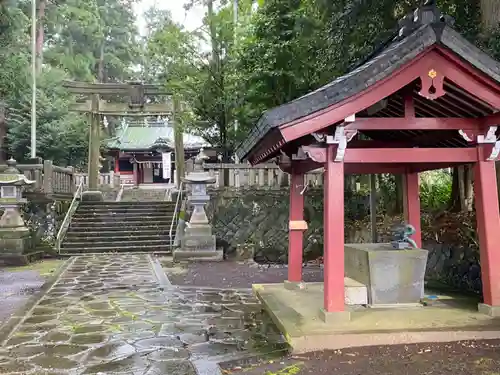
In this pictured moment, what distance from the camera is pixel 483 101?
17.2 feet

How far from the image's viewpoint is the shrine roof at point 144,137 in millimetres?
33250

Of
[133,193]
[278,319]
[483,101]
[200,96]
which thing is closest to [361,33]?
[483,101]

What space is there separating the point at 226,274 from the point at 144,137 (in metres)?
26.8

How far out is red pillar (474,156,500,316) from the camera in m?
5.51

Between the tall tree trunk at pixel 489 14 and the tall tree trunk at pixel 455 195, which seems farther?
the tall tree trunk at pixel 455 195

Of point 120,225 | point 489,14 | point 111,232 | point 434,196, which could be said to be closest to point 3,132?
point 120,225

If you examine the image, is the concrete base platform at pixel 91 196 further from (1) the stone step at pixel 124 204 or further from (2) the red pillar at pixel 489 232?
(2) the red pillar at pixel 489 232

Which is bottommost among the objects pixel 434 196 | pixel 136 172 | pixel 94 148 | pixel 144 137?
pixel 434 196

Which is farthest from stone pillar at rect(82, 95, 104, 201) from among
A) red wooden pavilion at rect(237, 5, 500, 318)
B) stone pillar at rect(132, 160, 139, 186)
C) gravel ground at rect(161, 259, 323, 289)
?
red wooden pavilion at rect(237, 5, 500, 318)

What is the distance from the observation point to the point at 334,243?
5.32 m

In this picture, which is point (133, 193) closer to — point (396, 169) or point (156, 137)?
point (156, 137)

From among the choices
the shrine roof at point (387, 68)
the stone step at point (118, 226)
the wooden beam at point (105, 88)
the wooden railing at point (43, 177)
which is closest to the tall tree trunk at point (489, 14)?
the shrine roof at point (387, 68)

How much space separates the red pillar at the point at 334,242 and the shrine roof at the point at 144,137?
27326 millimetres

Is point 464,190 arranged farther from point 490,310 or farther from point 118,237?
point 118,237
